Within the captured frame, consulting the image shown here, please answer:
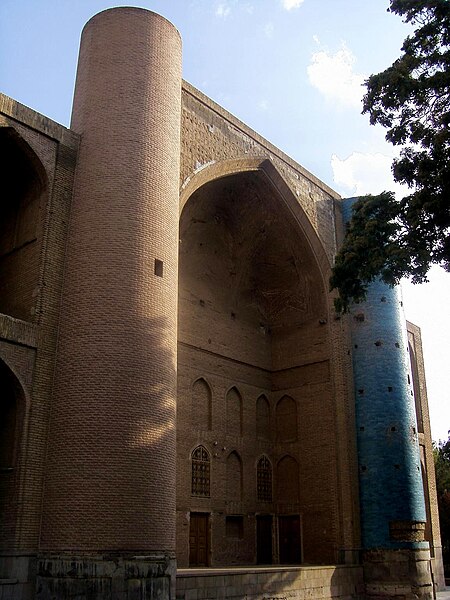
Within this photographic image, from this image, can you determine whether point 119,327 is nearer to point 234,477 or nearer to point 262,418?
point 234,477

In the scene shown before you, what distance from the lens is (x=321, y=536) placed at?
16438 mm

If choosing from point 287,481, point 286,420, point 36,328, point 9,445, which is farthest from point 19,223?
point 287,481

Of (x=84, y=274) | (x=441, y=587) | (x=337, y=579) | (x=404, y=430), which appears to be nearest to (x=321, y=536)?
(x=337, y=579)

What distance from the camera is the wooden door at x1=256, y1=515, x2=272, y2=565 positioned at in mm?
17000

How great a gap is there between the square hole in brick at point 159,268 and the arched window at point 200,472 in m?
5.61

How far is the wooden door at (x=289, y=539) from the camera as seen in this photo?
55.7 ft

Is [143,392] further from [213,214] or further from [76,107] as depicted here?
[213,214]

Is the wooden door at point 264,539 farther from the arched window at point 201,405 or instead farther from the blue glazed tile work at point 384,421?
the arched window at point 201,405

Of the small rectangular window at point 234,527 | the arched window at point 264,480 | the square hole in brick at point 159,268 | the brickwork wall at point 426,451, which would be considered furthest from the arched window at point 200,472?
the brickwork wall at point 426,451

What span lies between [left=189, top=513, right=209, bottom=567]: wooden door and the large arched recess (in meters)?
0.23

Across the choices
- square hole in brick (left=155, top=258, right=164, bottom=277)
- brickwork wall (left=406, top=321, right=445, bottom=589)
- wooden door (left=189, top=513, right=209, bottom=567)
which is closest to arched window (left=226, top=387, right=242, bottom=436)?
wooden door (left=189, top=513, right=209, bottom=567)

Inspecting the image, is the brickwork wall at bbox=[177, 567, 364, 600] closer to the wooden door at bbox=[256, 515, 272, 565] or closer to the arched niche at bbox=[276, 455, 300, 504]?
the wooden door at bbox=[256, 515, 272, 565]

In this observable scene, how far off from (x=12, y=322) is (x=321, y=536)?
9.85 m

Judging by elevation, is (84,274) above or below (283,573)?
above
